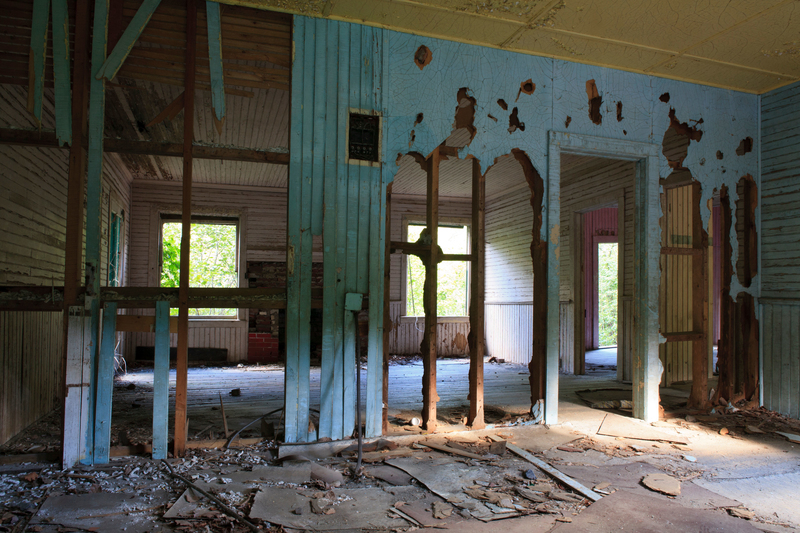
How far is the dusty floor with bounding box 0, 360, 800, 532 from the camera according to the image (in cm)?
251

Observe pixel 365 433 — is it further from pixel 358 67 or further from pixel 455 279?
pixel 455 279

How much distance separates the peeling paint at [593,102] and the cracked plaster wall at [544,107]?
44 mm

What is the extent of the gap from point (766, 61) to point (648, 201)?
5.16 ft

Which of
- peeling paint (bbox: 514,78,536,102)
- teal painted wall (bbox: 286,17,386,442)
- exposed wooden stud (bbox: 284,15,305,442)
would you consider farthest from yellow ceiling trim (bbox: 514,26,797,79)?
exposed wooden stud (bbox: 284,15,305,442)

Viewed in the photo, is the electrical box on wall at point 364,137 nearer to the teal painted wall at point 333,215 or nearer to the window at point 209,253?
the teal painted wall at point 333,215

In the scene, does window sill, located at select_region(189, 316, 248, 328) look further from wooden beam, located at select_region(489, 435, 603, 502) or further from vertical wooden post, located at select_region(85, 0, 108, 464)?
wooden beam, located at select_region(489, 435, 603, 502)

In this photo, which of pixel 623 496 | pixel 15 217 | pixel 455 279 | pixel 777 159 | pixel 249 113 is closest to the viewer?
pixel 623 496

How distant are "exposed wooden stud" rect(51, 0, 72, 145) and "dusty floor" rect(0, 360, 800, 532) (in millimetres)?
2210

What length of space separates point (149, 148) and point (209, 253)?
266 inches

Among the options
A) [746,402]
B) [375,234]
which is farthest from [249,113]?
[746,402]

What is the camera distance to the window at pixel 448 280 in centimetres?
1047

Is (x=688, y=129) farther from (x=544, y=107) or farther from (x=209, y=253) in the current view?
(x=209, y=253)

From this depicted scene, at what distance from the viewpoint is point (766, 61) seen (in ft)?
14.2

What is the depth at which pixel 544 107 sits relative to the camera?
14.1ft
